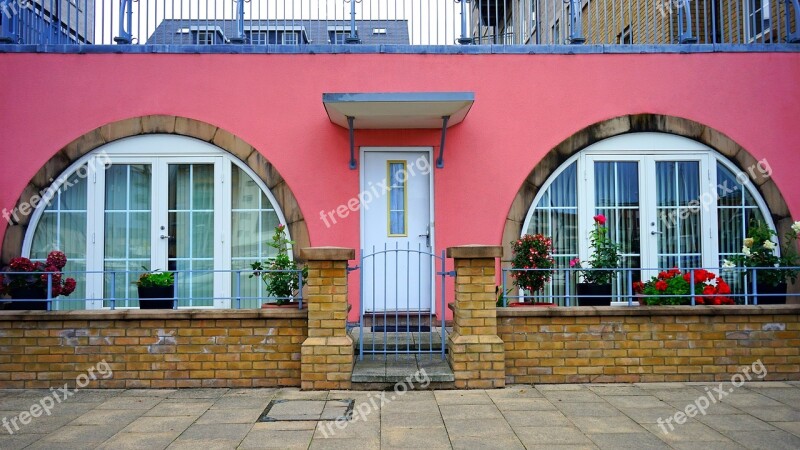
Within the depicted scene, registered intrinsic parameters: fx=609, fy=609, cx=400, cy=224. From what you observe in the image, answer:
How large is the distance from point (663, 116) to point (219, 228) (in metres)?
5.59

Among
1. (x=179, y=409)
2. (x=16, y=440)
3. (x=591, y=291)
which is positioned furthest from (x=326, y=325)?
(x=591, y=291)

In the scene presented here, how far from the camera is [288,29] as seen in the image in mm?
7934

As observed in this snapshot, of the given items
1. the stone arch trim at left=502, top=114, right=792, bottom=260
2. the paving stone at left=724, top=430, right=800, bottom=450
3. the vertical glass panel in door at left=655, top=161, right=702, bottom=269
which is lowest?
the paving stone at left=724, top=430, right=800, bottom=450

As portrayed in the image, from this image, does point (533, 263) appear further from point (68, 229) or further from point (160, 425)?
point (68, 229)

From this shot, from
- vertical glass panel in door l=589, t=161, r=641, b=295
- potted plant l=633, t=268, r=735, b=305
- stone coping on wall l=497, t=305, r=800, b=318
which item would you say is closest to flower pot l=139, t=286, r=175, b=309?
stone coping on wall l=497, t=305, r=800, b=318

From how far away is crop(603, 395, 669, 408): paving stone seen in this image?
4973 mm

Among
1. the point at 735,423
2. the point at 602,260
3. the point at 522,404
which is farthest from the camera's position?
the point at 602,260

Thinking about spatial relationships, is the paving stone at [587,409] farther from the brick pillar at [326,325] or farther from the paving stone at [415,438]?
the brick pillar at [326,325]

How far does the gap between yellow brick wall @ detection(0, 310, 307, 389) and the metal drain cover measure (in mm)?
581

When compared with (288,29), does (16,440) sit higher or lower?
lower

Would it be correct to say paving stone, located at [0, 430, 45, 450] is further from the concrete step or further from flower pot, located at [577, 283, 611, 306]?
flower pot, located at [577, 283, 611, 306]

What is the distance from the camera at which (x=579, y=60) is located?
751 centimetres

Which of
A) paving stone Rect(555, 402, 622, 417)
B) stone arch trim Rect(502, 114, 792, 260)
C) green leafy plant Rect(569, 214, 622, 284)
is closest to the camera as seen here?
paving stone Rect(555, 402, 622, 417)

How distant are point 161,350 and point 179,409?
2.85 ft
